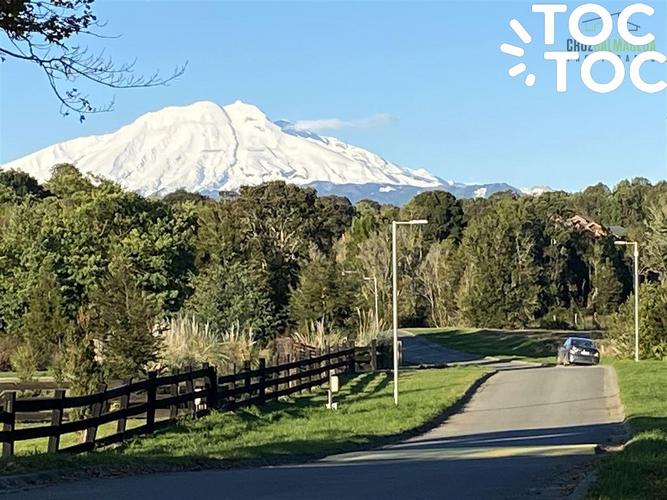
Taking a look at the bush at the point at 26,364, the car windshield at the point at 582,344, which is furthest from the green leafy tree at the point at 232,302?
the car windshield at the point at 582,344

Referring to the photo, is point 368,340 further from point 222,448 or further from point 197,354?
point 222,448

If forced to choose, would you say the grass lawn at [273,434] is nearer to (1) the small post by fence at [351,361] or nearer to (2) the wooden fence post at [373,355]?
(1) the small post by fence at [351,361]

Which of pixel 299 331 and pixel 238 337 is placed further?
pixel 299 331

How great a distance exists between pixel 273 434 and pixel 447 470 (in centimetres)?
664

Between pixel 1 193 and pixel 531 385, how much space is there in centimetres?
5291

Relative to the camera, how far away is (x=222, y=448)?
1862 centimetres

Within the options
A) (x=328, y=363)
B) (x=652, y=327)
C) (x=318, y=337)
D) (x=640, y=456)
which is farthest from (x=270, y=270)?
(x=640, y=456)

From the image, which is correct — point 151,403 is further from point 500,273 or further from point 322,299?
point 500,273

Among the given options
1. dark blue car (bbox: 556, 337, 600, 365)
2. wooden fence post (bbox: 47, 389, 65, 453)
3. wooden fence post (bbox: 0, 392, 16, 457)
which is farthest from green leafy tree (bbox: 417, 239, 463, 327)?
wooden fence post (bbox: 0, 392, 16, 457)

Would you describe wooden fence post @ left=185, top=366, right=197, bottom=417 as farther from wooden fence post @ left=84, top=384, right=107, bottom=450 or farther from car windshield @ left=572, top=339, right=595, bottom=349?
car windshield @ left=572, top=339, right=595, bottom=349

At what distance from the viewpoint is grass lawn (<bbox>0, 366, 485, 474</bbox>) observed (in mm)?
15449

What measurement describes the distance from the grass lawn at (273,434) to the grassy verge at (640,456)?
4.72 meters

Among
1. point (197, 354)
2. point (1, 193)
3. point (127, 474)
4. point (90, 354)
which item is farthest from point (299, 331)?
point (1, 193)

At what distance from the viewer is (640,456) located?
14469 mm
